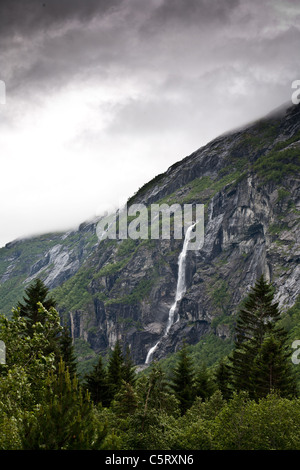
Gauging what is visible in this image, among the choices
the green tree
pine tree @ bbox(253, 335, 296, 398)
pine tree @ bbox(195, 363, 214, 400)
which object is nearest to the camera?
the green tree

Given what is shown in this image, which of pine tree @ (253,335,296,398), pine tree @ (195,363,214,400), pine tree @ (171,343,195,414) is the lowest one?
pine tree @ (195,363,214,400)

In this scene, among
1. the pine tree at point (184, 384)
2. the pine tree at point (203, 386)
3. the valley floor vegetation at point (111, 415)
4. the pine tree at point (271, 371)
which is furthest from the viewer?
the pine tree at point (203, 386)

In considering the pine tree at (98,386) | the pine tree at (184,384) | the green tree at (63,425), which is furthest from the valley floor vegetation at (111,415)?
the pine tree at (98,386)

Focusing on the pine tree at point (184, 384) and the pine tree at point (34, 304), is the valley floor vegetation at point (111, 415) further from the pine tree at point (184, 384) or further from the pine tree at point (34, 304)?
the pine tree at point (184, 384)

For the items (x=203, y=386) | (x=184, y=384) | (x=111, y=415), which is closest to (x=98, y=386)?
(x=184, y=384)

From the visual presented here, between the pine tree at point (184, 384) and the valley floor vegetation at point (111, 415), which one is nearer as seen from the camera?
the valley floor vegetation at point (111, 415)

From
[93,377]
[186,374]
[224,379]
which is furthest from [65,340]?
[224,379]

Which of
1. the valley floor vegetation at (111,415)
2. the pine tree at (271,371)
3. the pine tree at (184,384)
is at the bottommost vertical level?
the pine tree at (184,384)

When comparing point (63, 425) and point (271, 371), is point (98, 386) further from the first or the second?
point (63, 425)

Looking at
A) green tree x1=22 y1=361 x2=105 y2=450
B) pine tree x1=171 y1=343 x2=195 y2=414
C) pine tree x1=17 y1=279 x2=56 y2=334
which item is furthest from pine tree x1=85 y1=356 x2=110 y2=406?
green tree x1=22 y1=361 x2=105 y2=450

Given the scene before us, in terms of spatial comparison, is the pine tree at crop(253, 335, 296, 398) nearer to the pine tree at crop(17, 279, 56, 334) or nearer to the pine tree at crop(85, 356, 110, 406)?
the pine tree at crop(85, 356, 110, 406)

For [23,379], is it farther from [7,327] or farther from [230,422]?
[230,422]

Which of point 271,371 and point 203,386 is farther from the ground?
point 271,371
